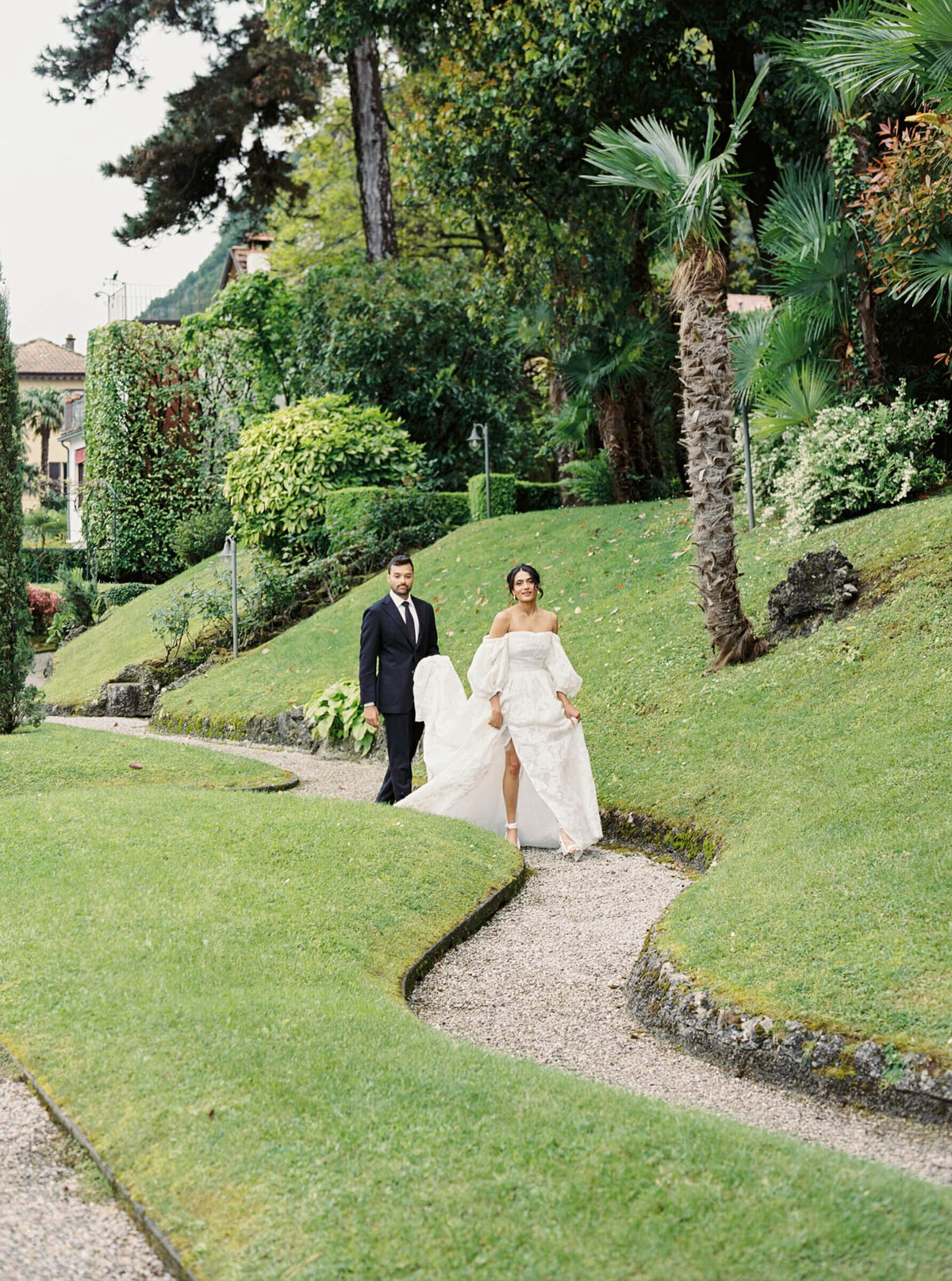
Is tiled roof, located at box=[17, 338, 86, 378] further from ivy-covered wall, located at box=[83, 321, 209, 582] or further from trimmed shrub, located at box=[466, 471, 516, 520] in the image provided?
trimmed shrub, located at box=[466, 471, 516, 520]

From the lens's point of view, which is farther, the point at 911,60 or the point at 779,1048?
the point at 911,60

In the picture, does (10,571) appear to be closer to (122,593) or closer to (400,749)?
(400,749)

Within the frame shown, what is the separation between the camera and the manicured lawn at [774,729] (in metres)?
5.54

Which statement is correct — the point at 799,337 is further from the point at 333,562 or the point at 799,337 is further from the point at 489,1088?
the point at 489,1088

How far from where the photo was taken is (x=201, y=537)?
2838 cm

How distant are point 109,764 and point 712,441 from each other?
21.0 ft

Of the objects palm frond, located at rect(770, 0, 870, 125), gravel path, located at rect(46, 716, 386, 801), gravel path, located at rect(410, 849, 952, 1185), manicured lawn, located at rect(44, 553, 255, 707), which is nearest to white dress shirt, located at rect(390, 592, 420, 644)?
gravel path, located at rect(46, 716, 386, 801)

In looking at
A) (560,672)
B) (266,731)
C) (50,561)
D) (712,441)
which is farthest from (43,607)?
(560,672)

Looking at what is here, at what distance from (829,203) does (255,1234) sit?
46.2 ft

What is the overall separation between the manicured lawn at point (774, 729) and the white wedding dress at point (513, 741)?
0.79 meters

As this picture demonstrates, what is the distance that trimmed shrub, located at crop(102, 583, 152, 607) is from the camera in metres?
28.1

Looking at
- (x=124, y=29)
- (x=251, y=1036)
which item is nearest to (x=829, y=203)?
(x=251, y=1036)

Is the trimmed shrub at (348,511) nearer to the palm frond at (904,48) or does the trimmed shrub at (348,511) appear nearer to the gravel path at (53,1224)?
the palm frond at (904,48)

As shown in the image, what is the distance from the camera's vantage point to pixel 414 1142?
3.68 metres
